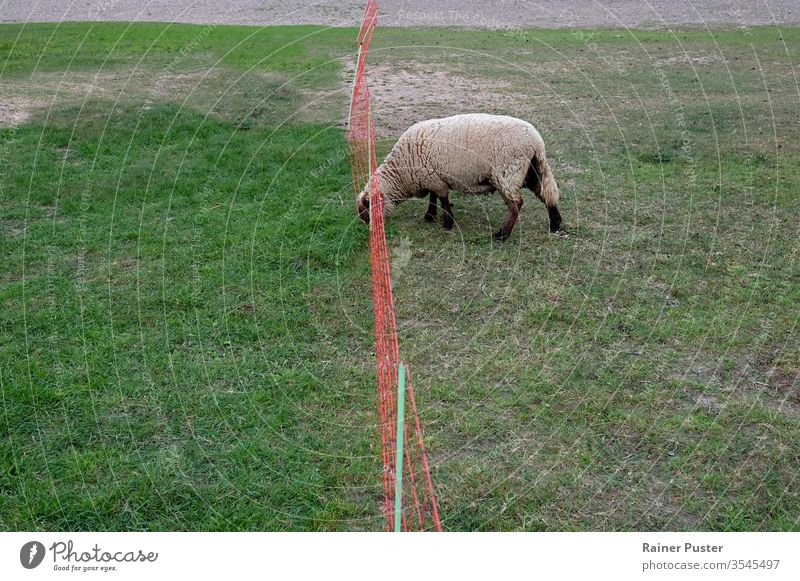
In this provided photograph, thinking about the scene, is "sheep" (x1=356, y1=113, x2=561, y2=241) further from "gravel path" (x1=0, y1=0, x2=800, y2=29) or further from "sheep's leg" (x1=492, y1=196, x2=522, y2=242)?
"gravel path" (x1=0, y1=0, x2=800, y2=29)

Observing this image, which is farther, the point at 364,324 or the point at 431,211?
the point at 431,211

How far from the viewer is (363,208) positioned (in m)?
11.0

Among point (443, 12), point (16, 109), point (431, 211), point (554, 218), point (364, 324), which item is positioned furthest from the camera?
point (443, 12)

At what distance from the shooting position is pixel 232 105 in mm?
17109

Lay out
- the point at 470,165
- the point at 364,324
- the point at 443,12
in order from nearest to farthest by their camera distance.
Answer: the point at 364,324, the point at 470,165, the point at 443,12

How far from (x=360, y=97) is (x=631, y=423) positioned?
1281 centimetres

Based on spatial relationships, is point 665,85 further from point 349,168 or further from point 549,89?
point 349,168

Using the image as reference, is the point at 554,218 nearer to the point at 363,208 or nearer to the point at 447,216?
the point at 447,216

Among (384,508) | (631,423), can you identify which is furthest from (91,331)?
(631,423)

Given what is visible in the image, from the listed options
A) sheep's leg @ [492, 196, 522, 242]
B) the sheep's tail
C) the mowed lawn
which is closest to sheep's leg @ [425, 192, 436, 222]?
the mowed lawn

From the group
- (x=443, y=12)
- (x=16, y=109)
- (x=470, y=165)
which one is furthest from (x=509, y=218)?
(x=443, y=12)

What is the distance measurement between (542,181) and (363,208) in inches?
98.7

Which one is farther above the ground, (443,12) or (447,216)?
(443,12)

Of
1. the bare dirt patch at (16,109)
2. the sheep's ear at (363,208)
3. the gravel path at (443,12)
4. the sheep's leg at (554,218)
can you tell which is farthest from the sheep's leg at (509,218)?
the gravel path at (443,12)
